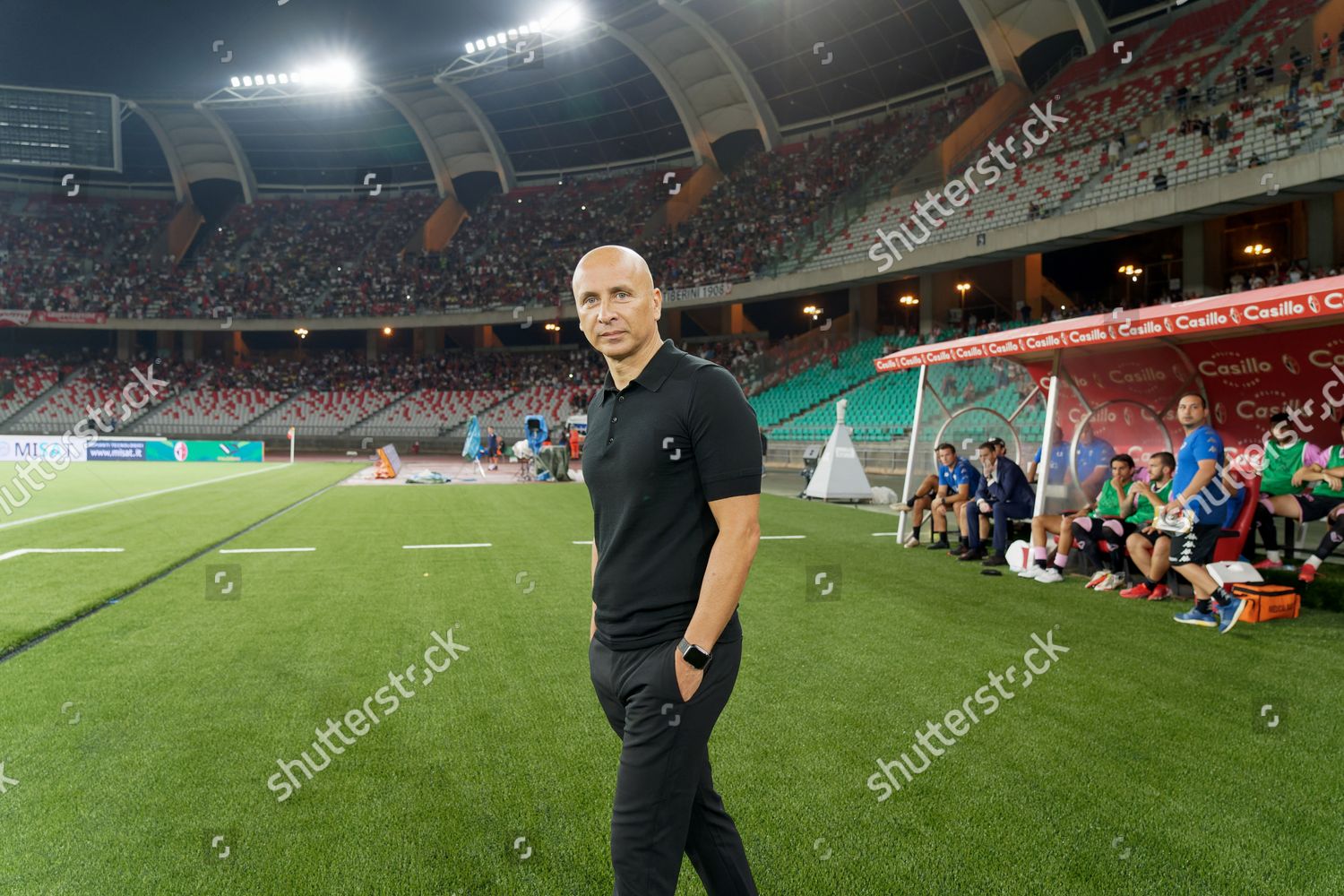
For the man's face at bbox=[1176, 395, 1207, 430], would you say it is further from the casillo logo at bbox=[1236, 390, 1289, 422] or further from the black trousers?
the black trousers

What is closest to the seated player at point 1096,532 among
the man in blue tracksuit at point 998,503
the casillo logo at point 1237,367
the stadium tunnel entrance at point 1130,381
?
the man in blue tracksuit at point 998,503

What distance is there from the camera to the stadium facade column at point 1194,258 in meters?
25.1

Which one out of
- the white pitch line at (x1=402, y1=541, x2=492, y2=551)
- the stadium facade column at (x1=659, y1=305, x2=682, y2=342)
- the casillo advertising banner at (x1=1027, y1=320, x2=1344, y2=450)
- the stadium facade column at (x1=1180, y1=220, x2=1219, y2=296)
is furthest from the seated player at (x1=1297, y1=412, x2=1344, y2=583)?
the stadium facade column at (x1=659, y1=305, x2=682, y2=342)

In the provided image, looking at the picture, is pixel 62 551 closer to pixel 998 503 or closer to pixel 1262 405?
pixel 998 503

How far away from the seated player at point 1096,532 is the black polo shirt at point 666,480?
7433 mm

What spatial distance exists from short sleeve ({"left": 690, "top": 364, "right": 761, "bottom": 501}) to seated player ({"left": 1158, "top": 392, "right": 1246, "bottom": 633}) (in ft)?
20.3

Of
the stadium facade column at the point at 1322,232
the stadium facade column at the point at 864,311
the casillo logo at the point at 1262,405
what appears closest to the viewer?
the casillo logo at the point at 1262,405

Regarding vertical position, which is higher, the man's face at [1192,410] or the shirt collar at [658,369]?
the shirt collar at [658,369]

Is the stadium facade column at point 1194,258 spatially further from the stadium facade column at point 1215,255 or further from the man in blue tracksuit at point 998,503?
the man in blue tracksuit at point 998,503

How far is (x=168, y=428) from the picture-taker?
45344 millimetres

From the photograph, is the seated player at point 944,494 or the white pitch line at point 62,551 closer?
the white pitch line at point 62,551

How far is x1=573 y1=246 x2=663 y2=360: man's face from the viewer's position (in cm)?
198

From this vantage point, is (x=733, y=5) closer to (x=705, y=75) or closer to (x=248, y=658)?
(x=705, y=75)

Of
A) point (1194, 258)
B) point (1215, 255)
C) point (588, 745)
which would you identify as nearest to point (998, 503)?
point (588, 745)
